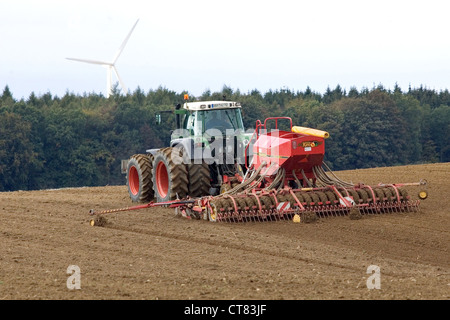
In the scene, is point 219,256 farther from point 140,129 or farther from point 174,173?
point 140,129

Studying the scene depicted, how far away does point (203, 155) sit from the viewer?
48.8ft

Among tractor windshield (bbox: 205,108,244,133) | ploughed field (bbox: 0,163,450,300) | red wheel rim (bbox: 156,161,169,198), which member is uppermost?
tractor windshield (bbox: 205,108,244,133)

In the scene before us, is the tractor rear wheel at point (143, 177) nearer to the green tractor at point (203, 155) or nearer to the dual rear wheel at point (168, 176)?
the dual rear wheel at point (168, 176)

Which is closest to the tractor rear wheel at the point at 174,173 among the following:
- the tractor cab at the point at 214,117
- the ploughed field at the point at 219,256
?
the ploughed field at the point at 219,256

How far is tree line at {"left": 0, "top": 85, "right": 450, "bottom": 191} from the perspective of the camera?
49312 mm

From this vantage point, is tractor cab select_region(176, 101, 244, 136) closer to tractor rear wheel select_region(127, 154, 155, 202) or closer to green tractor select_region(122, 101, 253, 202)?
green tractor select_region(122, 101, 253, 202)

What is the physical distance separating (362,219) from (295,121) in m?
44.4

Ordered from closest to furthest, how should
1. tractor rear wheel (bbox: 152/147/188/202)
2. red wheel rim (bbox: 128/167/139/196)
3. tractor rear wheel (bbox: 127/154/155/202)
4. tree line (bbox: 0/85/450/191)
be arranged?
tractor rear wheel (bbox: 152/147/188/202) → tractor rear wheel (bbox: 127/154/155/202) → red wheel rim (bbox: 128/167/139/196) → tree line (bbox: 0/85/450/191)

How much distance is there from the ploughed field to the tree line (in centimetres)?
3237

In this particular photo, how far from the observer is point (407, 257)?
415 inches

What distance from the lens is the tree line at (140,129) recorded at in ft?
162

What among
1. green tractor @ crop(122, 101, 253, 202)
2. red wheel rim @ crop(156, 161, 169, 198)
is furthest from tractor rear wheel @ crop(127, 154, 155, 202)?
red wheel rim @ crop(156, 161, 169, 198)
